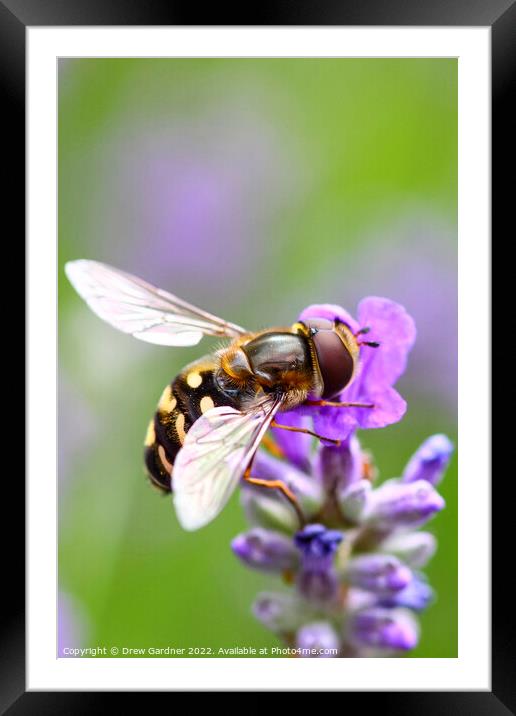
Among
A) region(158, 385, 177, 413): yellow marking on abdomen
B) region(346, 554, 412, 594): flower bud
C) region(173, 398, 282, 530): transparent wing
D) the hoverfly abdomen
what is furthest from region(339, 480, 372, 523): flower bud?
region(158, 385, 177, 413): yellow marking on abdomen

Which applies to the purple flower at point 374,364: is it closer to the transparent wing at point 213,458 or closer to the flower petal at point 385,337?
the flower petal at point 385,337

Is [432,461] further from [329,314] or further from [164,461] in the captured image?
[164,461]

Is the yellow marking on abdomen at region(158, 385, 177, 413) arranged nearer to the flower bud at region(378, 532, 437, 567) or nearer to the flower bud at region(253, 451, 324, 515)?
the flower bud at region(253, 451, 324, 515)

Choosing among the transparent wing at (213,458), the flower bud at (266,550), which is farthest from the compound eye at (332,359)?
the flower bud at (266,550)

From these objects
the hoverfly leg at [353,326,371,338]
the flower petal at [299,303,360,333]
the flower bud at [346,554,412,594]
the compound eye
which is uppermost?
the flower petal at [299,303,360,333]
